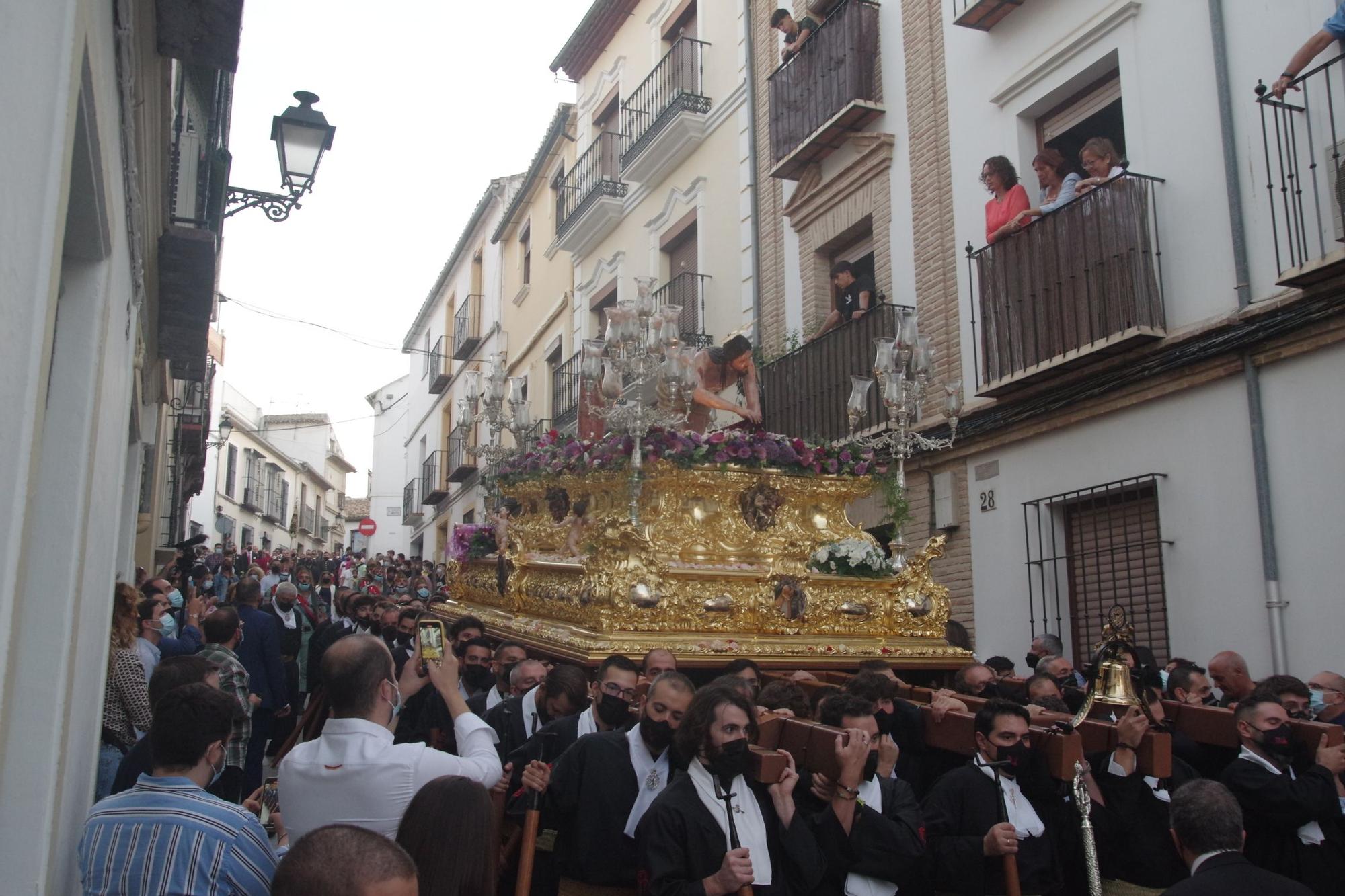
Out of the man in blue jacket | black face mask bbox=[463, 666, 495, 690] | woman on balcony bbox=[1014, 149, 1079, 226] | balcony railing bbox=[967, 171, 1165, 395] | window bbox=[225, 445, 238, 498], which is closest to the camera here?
black face mask bbox=[463, 666, 495, 690]

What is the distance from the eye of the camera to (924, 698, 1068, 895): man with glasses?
3750 millimetres

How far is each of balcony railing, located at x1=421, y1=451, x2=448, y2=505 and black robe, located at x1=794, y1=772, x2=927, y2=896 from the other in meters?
22.7

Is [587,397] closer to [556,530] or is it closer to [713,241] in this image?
[556,530]

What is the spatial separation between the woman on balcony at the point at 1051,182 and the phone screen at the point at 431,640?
636 centimetres

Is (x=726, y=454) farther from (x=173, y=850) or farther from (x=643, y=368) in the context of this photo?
(x=173, y=850)

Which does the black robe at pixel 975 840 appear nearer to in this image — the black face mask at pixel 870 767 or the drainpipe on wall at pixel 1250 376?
the black face mask at pixel 870 767

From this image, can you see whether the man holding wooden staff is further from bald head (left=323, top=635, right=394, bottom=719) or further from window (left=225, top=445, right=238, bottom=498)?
window (left=225, top=445, right=238, bottom=498)

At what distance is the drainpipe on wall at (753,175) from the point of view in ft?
43.4

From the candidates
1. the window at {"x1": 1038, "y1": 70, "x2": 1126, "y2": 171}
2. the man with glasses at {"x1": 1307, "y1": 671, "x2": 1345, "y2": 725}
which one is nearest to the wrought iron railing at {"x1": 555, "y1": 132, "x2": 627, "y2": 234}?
the window at {"x1": 1038, "y1": 70, "x2": 1126, "y2": 171}

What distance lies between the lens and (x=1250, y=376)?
712 centimetres

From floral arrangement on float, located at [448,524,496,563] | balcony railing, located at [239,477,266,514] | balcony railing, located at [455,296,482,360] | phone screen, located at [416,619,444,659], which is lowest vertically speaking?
phone screen, located at [416,619,444,659]

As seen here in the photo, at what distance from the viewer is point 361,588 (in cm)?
1683

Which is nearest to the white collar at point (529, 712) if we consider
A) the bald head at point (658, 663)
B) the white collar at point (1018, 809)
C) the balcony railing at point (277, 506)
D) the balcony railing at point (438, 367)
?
the bald head at point (658, 663)

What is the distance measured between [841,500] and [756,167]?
22.4 feet
